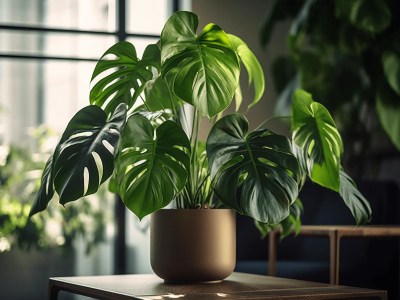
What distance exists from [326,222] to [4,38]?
7.75ft

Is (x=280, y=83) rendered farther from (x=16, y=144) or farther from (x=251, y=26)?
(x=16, y=144)

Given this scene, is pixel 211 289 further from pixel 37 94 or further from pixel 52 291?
pixel 37 94

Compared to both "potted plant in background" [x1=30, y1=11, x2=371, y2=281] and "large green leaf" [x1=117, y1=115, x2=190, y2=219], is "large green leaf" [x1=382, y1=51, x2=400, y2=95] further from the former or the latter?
"large green leaf" [x1=117, y1=115, x2=190, y2=219]

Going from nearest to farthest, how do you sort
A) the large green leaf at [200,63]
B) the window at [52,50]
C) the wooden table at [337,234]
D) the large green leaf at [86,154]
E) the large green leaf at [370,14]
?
1. the large green leaf at [86,154]
2. the large green leaf at [200,63]
3. the wooden table at [337,234]
4. the large green leaf at [370,14]
5. the window at [52,50]

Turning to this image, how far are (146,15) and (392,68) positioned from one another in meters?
1.79

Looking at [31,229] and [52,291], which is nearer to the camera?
[52,291]

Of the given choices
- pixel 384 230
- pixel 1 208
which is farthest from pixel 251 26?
pixel 384 230

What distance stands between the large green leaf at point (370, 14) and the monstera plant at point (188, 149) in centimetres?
207

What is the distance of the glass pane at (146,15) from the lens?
5.38 metres

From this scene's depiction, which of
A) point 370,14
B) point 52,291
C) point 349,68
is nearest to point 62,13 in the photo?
point 349,68

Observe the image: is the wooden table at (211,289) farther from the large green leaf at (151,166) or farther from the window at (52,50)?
the window at (52,50)

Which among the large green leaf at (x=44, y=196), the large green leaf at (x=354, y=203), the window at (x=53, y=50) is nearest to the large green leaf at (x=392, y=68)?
the window at (x=53, y=50)

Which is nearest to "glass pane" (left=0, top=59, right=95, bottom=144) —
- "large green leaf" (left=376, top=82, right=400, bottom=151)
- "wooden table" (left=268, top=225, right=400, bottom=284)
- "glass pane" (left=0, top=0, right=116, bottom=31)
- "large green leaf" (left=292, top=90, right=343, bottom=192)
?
"glass pane" (left=0, top=0, right=116, bottom=31)

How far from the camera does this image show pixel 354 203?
2482 mm
